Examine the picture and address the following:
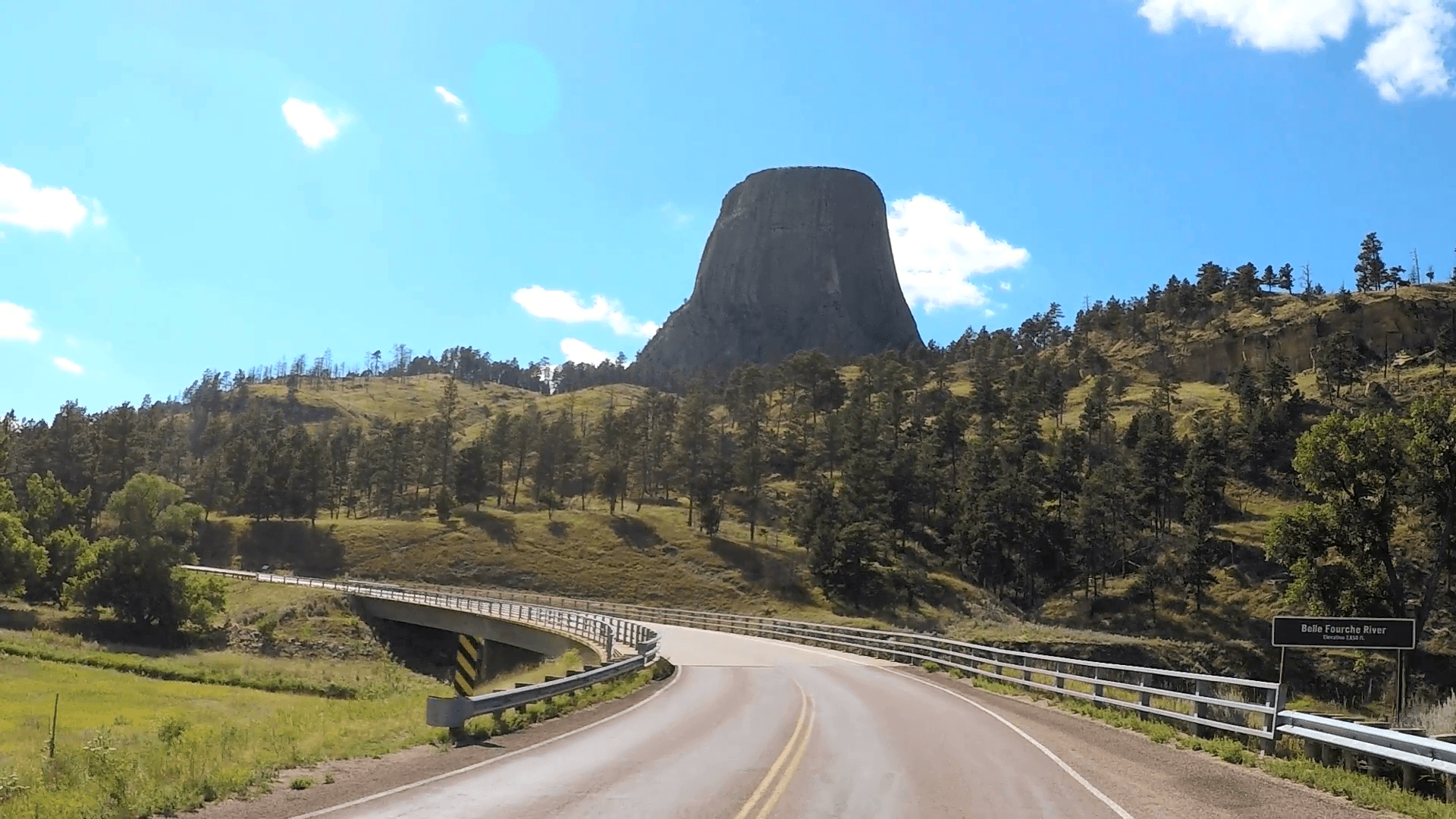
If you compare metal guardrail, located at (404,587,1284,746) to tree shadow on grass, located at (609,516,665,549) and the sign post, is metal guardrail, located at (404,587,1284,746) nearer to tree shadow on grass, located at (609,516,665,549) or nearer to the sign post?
the sign post

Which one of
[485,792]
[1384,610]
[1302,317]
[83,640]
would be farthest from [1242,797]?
[1302,317]

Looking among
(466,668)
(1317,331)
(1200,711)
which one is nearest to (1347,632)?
(1200,711)

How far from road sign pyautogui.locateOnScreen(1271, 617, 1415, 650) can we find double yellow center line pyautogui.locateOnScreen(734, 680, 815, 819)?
295 inches

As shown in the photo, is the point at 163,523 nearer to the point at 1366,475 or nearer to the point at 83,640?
the point at 83,640

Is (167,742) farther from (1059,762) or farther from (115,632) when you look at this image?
(115,632)

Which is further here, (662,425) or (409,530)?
(662,425)

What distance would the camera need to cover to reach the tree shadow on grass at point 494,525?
9369cm

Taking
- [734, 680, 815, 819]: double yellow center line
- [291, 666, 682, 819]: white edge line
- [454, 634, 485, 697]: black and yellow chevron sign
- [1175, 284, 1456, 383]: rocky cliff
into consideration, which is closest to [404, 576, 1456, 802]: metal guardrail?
[734, 680, 815, 819]: double yellow center line

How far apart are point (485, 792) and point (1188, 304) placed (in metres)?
173

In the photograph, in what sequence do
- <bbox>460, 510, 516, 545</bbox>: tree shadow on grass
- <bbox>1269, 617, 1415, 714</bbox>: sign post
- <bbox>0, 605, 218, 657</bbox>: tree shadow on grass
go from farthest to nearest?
1. <bbox>460, 510, 516, 545</bbox>: tree shadow on grass
2. <bbox>0, 605, 218, 657</bbox>: tree shadow on grass
3. <bbox>1269, 617, 1415, 714</bbox>: sign post

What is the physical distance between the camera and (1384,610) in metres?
33.8

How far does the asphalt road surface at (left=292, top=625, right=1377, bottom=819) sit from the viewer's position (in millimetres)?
10266

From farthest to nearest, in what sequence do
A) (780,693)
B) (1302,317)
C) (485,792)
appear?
(1302,317) < (780,693) < (485,792)

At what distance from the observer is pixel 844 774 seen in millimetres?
12562
